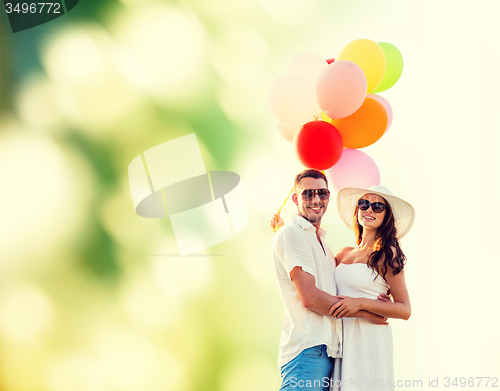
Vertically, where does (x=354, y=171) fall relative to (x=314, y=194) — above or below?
above

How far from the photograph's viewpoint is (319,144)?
182cm

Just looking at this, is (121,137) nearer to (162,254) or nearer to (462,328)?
(162,254)

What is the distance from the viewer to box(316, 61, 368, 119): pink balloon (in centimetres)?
178

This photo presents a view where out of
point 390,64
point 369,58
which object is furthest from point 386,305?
point 390,64

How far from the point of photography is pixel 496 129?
2582 mm

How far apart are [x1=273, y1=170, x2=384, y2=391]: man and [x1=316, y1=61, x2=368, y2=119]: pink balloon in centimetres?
30

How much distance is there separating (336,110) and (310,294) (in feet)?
2.54

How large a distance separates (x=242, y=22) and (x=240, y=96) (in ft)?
1.58

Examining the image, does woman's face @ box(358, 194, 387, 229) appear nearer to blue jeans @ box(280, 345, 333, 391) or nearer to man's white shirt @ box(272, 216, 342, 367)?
man's white shirt @ box(272, 216, 342, 367)

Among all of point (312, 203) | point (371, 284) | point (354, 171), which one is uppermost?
point (354, 171)

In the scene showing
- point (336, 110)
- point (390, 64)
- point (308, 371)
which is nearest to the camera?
point (308, 371)

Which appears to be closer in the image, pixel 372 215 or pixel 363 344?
pixel 363 344

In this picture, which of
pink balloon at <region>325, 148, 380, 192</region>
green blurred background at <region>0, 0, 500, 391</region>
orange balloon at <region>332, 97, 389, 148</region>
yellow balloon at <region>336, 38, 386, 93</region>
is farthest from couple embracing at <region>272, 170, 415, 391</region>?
green blurred background at <region>0, 0, 500, 391</region>

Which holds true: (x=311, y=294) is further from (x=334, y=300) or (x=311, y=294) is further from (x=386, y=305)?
(x=386, y=305)
